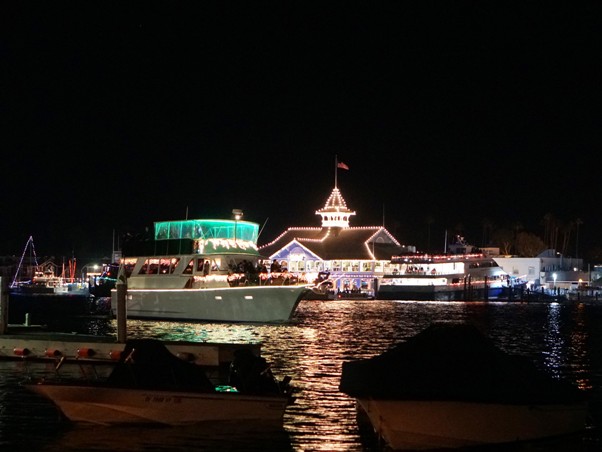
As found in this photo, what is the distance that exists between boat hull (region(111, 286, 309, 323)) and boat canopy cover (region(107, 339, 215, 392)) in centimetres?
3167

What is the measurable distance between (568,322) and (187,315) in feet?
104

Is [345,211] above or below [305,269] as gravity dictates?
above

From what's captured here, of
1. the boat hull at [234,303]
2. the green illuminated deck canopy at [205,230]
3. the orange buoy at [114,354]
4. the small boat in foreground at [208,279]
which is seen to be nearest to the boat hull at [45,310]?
the small boat in foreground at [208,279]

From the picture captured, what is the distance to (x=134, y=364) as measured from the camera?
849 inches

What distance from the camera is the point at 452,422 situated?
752 inches

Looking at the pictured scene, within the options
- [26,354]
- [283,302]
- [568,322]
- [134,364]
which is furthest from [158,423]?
[568,322]

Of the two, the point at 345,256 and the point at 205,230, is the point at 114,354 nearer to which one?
the point at 205,230

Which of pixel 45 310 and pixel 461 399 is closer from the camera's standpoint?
pixel 461 399

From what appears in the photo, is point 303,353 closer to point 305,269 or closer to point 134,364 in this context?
point 134,364

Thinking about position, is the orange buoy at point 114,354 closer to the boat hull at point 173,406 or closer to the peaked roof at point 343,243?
the boat hull at point 173,406

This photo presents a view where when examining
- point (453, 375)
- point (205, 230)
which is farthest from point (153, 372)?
point (205, 230)

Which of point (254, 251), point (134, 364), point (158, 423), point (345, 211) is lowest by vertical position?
point (158, 423)

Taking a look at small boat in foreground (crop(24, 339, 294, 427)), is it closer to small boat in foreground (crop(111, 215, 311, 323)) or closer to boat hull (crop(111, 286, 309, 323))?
small boat in foreground (crop(111, 215, 311, 323))

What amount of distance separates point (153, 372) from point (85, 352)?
1182cm
